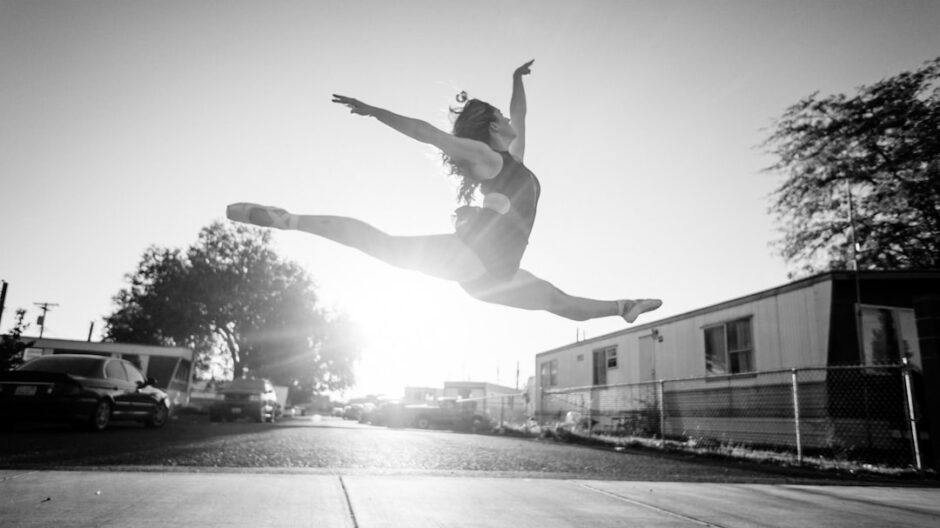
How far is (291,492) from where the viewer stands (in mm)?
3377

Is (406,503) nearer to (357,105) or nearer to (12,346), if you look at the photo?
(357,105)

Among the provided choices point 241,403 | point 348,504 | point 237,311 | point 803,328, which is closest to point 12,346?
point 241,403

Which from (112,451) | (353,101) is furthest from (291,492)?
(112,451)

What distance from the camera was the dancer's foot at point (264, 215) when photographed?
2.66 meters

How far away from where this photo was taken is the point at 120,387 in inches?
390

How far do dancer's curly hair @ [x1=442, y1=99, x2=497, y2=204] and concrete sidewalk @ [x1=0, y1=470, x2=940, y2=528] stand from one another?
168 cm

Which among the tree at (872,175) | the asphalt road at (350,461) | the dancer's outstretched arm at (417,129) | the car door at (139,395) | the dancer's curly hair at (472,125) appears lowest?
the asphalt road at (350,461)

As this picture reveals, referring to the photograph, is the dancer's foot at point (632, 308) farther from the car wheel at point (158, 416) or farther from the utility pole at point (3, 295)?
the utility pole at point (3, 295)

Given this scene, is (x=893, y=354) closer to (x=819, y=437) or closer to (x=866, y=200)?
(x=819, y=437)

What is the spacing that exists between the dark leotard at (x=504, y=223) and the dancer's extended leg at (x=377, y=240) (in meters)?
0.06

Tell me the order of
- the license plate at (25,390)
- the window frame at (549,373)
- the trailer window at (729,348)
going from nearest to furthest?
the license plate at (25,390)
the trailer window at (729,348)
the window frame at (549,373)

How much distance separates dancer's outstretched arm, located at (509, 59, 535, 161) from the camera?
10.2 feet

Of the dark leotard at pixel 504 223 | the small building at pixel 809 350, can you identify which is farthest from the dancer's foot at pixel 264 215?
the small building at pixel 809 350

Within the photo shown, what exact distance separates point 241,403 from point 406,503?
18.5 meters
